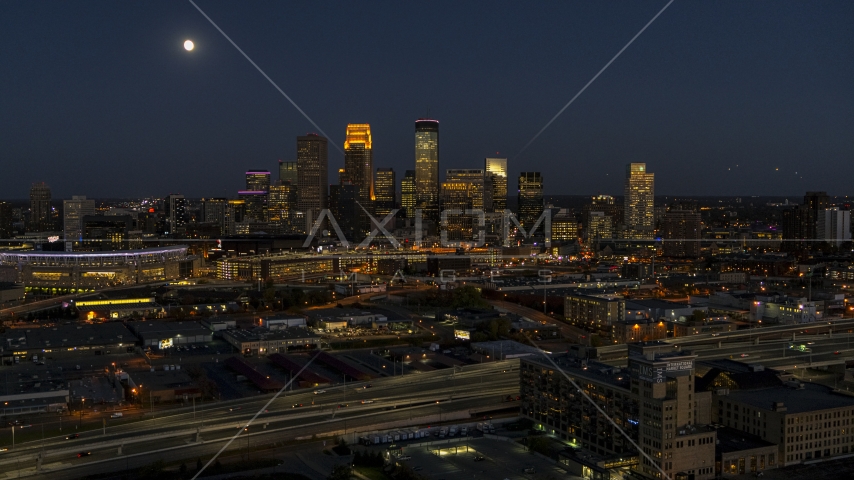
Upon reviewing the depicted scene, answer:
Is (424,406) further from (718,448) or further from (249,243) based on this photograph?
(249,243)

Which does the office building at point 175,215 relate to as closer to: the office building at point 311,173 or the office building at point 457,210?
the office building at point 311,173

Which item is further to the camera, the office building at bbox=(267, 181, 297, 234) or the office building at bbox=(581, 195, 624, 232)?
the office building at bbox=(581, 195, 624, 232)

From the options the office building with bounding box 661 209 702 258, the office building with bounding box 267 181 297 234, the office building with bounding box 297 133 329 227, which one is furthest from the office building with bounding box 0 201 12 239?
the office building with bounding box 661 209 702 258

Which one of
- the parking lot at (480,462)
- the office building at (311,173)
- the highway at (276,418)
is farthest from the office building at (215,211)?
the parking lot at (480,462)

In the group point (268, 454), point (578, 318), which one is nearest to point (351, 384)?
point (268, 454)

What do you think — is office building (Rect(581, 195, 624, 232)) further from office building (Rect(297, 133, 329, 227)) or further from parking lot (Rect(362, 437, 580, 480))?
parking lot (Rect(362, 437, 580, 480))
